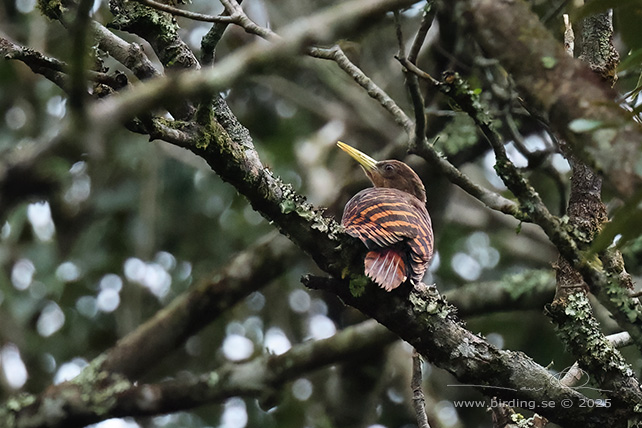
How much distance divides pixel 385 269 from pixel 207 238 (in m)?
4.16

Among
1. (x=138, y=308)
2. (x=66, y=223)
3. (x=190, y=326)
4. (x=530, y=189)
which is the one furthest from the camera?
(x=66, y=223)

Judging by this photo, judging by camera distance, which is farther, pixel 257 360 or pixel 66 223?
pixel 66 223

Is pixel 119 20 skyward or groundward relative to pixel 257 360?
skyward

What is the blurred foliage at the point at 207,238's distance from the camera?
6055 millimetres

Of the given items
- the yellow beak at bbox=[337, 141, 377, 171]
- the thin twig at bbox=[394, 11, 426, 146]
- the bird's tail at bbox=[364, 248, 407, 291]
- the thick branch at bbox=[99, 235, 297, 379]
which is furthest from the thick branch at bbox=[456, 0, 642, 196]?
the yellow beak at bbox=[337, 141, 377, 171]

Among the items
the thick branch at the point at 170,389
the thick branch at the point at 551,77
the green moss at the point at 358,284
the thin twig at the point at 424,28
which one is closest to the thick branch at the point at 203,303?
the thick branch at the point at 170,389

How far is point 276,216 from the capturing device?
2744mm

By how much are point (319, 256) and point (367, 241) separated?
0.68ft

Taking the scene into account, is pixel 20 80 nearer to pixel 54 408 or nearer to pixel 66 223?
pixel 66 223

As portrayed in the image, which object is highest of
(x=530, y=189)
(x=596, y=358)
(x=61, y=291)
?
(x=530, y=189)

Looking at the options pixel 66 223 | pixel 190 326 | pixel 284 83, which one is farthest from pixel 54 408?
pixel 284 83

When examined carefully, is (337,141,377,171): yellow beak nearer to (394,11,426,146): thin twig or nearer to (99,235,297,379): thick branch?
(99,235,297,379): thick branch

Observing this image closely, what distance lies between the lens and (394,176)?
5.23m

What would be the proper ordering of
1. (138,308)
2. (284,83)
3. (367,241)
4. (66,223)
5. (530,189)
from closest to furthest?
(530,189), (367,241), (138,308), (66,223), (284,83)
